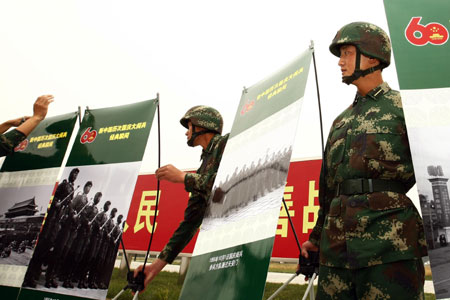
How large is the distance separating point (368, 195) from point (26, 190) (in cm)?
286

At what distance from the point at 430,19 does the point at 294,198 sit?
2957 millimetres

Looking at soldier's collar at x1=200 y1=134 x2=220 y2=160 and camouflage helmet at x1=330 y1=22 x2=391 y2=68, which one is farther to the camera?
soldier's collar at x1=200 y1=134 x2=220 y2=160

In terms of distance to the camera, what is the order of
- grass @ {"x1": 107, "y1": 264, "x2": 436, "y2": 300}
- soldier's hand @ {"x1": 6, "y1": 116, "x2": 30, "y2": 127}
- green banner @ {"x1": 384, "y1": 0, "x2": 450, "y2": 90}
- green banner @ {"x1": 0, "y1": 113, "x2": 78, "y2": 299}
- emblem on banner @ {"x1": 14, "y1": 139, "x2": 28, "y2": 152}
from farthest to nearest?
1. grass @ {"x1": 107, "y1": 264, "x2": 436, "y2": 300}
2. emblem on banner @ {"x1": 14, "y1": 139, "x2": 28, "y2": 152}
3. soldier's hand @ {"x1": 6, "y1": 116, "x2": 30, "y2": 127}
4. green banner @ {"x1": 0, "y1": 113, "x2": 78, "y2": 299}
5. green banner @ {"x1": 384, "y1": 0, "x2": 450, "y2": 90}

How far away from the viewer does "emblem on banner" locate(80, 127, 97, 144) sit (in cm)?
334

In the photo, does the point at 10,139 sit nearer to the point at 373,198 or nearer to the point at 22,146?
the point at 22,146

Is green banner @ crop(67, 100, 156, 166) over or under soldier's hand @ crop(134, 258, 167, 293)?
over

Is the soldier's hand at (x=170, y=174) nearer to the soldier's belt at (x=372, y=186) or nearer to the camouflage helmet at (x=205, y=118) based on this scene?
the camouflage helmet at (x=205, y=118)

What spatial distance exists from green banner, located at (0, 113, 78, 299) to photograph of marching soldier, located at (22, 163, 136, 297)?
0.19m

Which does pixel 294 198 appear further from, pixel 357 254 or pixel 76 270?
pixel 357 254

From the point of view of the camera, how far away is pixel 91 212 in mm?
2916

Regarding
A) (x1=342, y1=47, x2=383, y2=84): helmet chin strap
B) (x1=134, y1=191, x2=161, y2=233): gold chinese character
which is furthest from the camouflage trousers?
(x1=134, y1=191, x2=161, y2=233): gold chinese character

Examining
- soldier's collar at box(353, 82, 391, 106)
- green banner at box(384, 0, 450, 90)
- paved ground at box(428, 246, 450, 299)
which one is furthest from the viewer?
soldier's collar at box(353, 82, 391, 106)

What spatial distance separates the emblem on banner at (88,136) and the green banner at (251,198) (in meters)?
1.37

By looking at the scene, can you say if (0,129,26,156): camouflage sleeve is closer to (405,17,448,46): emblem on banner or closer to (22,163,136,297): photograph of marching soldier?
(22,163,136,297): photograph of marching soldier
